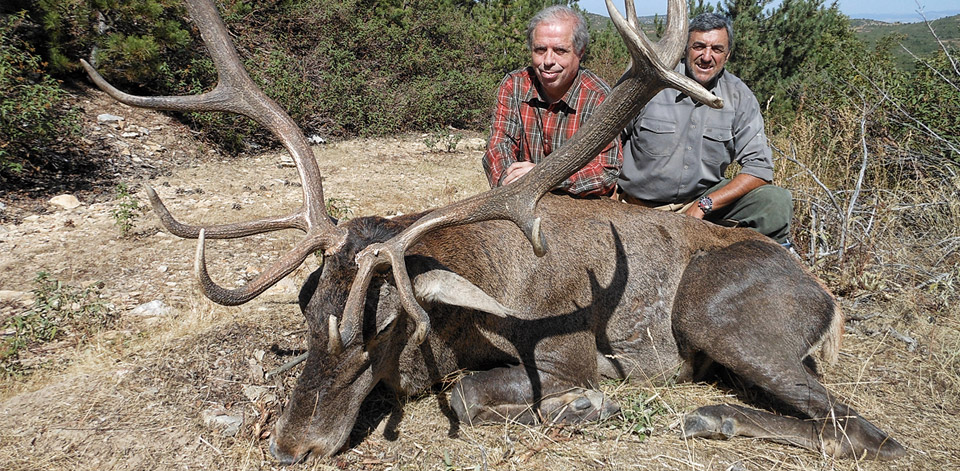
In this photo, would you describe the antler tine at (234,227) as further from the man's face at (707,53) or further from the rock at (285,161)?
the rock at (285,161)

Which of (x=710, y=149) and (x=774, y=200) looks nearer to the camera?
(x=774, y=200)

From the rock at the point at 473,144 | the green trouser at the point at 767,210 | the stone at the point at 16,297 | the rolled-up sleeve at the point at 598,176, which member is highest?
the rolled-up sleeve at the point at 598,176

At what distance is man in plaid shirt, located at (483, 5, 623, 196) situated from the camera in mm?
5281

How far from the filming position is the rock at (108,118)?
31.4ft

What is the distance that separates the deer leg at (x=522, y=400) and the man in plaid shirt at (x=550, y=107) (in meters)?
1.72

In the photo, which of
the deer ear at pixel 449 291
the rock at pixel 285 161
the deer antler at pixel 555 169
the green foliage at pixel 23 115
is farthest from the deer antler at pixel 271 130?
the rock at pixel 285 161

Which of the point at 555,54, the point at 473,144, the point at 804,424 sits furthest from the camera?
the point at 473,144

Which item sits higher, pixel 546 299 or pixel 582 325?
pixel 546 299

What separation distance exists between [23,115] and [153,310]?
417cm

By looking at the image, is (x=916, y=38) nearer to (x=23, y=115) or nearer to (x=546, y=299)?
(x=546, y=299)

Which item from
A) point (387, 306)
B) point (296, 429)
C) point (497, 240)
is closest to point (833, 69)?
point (497, 240)

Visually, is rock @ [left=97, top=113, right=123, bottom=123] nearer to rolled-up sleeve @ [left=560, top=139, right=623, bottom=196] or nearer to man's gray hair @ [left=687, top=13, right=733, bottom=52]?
rolled-up sleeve @ [left=560, top=139, right=623, bottom=196]

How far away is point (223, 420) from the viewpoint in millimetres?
3748

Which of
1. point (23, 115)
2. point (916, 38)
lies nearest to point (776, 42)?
point (23, 115)
